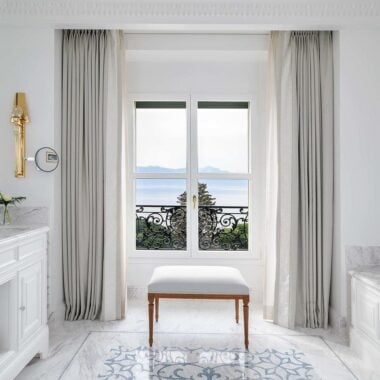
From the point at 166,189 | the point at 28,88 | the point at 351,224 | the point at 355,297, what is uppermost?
the point at 28,88

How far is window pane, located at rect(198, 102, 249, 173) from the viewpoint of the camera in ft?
12.0

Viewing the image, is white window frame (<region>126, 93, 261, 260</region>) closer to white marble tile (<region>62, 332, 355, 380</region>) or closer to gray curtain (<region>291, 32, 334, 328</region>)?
gray curtain (<region>291, 32, 334, 328</region>)

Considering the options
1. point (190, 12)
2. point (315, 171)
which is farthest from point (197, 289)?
point (190, 12)

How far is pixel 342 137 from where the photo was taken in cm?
287

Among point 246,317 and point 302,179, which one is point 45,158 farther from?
point 302,179

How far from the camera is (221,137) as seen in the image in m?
3.69

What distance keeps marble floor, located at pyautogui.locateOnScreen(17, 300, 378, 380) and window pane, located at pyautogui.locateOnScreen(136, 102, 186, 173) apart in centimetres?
151

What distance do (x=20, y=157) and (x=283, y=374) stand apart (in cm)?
258

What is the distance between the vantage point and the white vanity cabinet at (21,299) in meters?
1.96

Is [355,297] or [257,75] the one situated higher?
[257,75]

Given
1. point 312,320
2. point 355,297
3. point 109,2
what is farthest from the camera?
point 312,320

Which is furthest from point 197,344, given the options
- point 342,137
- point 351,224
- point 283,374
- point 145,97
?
point 145,97

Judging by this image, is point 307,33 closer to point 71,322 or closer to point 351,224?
point 351,224

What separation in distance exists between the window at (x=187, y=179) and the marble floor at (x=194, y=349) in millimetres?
781
